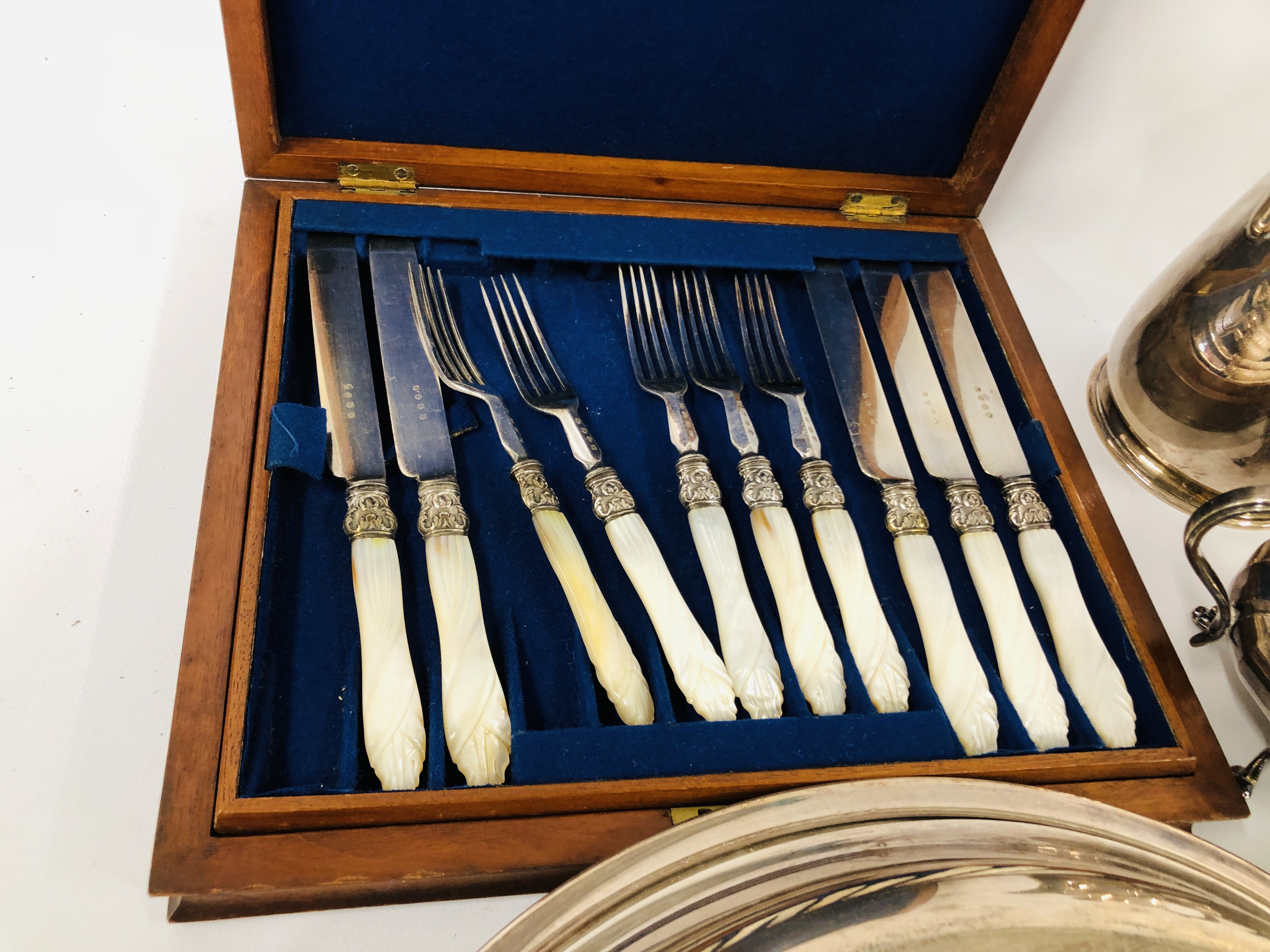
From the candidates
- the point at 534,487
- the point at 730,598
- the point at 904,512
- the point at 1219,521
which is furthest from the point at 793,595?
the point at 1219,521

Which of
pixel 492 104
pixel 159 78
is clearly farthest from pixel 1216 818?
pixel 159 78

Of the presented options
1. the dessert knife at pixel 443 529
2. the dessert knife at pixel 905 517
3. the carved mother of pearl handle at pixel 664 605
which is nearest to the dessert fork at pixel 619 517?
the carved mother of pearl handle at pixel 664 605

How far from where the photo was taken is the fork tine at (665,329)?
1.00 meters

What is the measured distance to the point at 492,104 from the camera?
1.03 m

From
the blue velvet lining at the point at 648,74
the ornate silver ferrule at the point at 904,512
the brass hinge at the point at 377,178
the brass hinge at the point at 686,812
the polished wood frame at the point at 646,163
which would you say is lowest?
the brass hinge at the point at 686,812

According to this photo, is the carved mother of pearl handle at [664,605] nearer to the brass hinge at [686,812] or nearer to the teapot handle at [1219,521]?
the brass hinge at [686,812]

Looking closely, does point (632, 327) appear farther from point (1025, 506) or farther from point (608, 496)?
point (1025, 506)

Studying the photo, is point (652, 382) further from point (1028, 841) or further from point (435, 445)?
point (1028, 841)

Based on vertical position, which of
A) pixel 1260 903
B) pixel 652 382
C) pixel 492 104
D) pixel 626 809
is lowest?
pixel 1260 903

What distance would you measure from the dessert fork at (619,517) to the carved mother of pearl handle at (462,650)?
136mm

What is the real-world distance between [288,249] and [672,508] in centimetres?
49

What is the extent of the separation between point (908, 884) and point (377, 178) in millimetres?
888

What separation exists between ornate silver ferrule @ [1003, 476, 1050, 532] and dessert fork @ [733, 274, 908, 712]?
173 millimetres

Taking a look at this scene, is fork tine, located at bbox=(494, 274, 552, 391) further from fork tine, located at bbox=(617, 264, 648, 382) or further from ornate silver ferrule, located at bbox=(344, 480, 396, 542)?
ornate silver ferrule, located at bbox=(344, 480, 396, 542)
